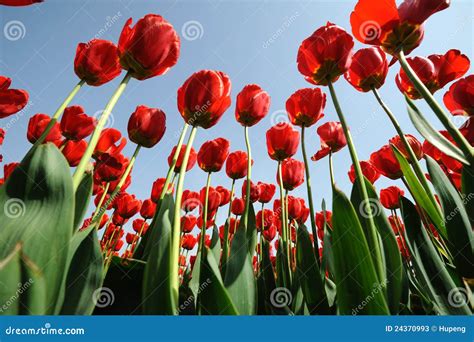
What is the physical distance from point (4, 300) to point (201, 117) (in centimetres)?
55

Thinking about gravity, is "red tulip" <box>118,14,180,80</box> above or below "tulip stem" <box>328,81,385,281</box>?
above

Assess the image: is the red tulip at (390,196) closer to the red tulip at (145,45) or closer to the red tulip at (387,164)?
the red tulip at (387,164)

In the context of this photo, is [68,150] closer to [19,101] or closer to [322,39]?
[19,101]

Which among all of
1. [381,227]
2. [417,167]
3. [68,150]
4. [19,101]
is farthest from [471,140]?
[68,150]

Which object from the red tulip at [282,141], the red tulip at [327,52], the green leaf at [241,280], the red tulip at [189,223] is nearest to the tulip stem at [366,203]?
the red tulip at [327,52]

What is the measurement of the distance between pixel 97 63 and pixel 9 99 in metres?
0.29

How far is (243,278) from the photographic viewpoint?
553 mm

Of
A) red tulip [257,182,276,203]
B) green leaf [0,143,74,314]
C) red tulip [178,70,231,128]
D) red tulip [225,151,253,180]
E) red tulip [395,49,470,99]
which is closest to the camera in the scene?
green leaf [0,143,74,314]

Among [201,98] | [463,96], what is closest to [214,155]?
[201,98]

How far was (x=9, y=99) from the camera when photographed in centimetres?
86

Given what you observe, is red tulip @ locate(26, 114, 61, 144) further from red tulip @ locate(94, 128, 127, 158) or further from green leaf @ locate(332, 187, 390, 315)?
green leaf @ locate(332, 187, 390, 315)

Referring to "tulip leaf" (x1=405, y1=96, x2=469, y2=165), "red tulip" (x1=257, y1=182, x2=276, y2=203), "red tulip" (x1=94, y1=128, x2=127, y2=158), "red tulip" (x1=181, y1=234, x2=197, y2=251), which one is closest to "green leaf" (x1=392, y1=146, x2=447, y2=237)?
"tulip leaf" (x1=405, y1=96, x2=469, y2=165)

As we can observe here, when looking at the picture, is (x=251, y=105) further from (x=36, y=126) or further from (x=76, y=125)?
(x=36, y=126)

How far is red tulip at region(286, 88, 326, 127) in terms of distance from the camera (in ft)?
3.61
